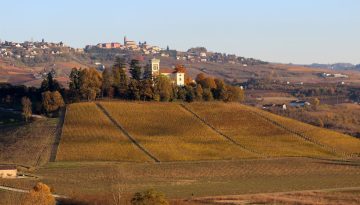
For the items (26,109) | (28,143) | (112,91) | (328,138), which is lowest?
(328,138)

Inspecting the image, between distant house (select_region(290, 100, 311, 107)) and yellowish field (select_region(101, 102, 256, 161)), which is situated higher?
yellowish field (select_region(101, 102, 256, 161))

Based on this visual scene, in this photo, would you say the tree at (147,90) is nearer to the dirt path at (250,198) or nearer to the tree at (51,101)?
the tree at (51,101)

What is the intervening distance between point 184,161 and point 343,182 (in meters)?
17.3

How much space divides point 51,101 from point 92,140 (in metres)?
14.4

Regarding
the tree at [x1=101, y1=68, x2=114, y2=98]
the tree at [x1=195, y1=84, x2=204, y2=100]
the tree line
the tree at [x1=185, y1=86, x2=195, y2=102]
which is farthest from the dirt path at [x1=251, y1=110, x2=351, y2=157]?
the tree at [x1=101, y1=68, x2=114, y2=98]

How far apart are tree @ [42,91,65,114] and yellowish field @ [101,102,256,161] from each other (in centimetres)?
557

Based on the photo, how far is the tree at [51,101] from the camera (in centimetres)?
9219

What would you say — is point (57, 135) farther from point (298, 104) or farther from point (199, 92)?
point (298, 104)

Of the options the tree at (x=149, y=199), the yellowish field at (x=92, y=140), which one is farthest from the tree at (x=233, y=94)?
the tree at (x=149, y=199)

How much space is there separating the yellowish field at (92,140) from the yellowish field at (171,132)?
177 centimetres

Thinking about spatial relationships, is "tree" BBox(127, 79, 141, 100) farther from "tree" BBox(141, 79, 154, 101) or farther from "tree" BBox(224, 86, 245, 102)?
"tree" BBox(224, 86, 245, 102)

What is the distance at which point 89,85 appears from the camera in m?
98.9

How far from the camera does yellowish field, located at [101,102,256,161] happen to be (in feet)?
258

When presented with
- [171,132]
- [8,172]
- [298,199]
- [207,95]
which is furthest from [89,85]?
[298,199]
